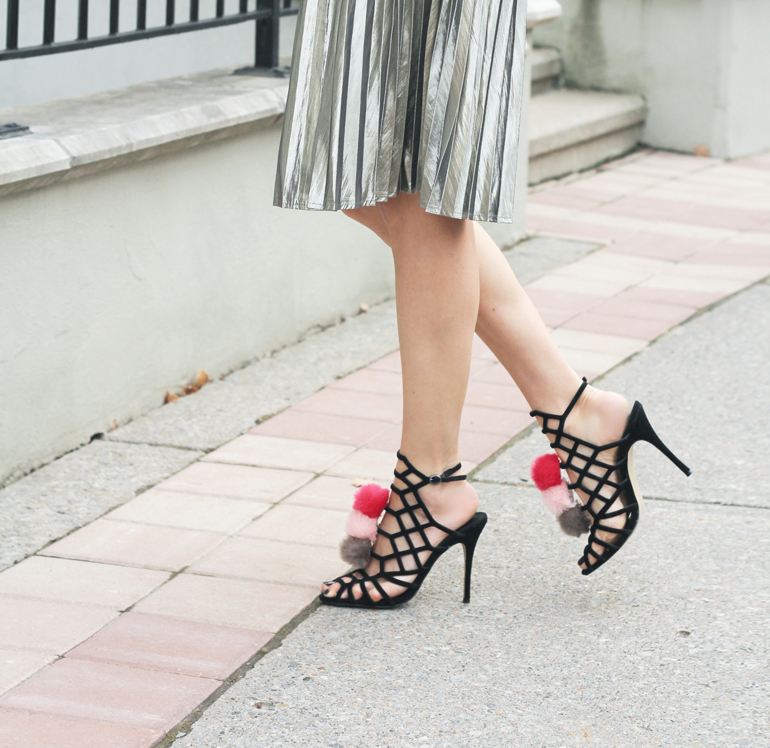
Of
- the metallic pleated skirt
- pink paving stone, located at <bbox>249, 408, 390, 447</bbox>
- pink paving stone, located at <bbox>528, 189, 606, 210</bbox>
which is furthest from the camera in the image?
pink paving stone, located at <bbox>528, 189, 606, 210</bbox>

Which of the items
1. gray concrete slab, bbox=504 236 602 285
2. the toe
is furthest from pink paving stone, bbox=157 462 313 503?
gray concrete slab, bbox=504 236 602 285

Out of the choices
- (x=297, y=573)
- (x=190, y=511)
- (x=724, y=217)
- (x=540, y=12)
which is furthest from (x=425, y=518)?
(x=724, y=217)

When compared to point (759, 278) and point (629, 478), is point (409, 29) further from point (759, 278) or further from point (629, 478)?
point (759, 278)

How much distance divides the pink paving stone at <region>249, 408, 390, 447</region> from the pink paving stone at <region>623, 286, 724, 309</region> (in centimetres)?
158

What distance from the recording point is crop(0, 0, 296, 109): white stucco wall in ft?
12.8

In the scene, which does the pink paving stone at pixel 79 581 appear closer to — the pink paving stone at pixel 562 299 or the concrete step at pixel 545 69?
the pink paving stone at pixel 562 299

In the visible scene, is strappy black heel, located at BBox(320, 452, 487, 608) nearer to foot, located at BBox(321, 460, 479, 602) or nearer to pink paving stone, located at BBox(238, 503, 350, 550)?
foot, located at BBox(321, 460, 479, 602)

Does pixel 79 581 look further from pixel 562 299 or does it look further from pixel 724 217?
pixel 724 217

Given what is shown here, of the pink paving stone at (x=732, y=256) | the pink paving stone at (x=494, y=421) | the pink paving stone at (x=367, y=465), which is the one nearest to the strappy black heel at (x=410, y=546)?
the pink paving stone at (x=367, y=465)

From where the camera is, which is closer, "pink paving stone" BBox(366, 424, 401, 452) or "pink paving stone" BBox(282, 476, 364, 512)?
"pink paving stone" BBox(282, 476, 364, 512)

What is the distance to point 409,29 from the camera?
212 cm

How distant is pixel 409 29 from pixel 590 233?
3508 mm

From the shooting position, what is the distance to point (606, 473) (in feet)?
7.54

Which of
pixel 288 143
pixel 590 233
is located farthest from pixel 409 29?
pixel 590 233
